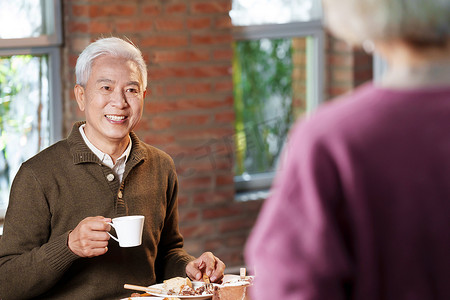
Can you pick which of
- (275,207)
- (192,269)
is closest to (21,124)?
(192,269)

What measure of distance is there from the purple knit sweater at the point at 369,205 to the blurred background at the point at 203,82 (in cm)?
268

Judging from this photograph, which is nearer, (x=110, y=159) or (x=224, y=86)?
Answer: (x=110, y=159)

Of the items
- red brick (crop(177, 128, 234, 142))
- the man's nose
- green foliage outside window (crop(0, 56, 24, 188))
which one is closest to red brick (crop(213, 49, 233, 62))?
red brick (crop(177, 128, 234, 142))

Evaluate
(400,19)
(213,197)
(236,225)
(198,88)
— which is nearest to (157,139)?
(198,88)

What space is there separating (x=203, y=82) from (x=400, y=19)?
115 inches

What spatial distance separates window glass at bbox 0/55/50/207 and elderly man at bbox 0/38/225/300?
1.20 meters

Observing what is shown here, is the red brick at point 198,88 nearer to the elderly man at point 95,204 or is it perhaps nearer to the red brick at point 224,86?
the red brick at point 224,86

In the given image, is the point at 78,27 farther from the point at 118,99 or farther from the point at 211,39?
the point at 118,99

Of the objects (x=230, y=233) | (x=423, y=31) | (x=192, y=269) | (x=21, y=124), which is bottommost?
(x=230, y=233)

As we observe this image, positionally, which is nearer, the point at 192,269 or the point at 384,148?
the point at 384,148

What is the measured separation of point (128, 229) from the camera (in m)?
1.80

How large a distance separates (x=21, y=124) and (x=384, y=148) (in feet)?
9.23

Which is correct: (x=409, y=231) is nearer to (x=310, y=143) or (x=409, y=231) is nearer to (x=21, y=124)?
(x=310, y=143)

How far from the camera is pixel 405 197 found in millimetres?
764
